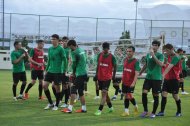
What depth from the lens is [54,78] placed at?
1151cm

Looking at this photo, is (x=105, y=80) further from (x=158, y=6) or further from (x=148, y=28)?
(x=158, y=6)

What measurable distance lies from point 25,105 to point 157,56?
4.54m

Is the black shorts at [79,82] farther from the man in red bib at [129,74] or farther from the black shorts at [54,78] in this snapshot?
the man in red bib at [129,74]

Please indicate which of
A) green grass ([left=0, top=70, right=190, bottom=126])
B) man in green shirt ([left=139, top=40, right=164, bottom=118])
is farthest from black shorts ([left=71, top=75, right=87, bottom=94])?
man in green shirt ([left=139, top=40, right=164, bottom=118])

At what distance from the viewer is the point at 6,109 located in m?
11.5

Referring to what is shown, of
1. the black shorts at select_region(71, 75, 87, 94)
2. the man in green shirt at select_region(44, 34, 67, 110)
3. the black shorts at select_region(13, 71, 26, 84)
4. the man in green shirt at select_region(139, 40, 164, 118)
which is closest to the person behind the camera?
the man in green shirt at select_region(139, 40, 164, 118)

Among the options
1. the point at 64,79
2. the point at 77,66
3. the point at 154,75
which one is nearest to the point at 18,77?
the point at 64,79

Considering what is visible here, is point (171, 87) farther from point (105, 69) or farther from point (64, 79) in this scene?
point (64, 79)

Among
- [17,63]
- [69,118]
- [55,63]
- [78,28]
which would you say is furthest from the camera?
[78,28]

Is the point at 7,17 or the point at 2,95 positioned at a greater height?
the point at 7,17

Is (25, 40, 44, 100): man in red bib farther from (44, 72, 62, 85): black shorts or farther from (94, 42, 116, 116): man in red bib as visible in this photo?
(94, 42, 116, 116): man in red bib

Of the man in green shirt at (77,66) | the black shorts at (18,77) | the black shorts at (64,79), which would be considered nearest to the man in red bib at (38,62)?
the black shorts at (18,77)

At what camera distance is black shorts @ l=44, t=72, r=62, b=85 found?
37.6 ft

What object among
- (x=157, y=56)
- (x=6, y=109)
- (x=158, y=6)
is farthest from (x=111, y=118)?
(x=158, y=6)
